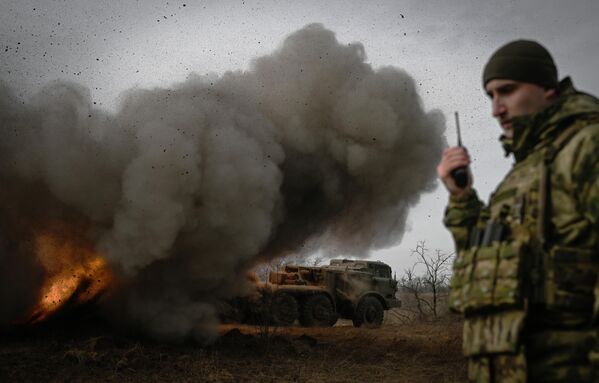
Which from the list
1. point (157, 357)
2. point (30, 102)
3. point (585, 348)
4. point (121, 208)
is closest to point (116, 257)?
point (121, 208)

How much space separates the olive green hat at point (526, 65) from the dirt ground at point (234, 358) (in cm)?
674

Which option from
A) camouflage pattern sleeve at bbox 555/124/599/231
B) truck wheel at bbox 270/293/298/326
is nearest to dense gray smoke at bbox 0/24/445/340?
truck wheel at bbox 270/293/298/326

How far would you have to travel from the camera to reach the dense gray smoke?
38.0 ft

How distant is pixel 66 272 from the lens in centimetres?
1196

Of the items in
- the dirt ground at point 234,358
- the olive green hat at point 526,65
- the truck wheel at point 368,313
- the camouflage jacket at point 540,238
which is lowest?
→ the dirt ground at point 234,358

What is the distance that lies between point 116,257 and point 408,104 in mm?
10340

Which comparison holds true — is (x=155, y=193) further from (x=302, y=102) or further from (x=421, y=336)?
(x=421, y=336)

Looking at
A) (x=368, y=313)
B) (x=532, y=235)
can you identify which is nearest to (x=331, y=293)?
(x=368, y=313)

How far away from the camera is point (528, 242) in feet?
7.00

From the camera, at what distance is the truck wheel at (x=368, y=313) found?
56.0 ft

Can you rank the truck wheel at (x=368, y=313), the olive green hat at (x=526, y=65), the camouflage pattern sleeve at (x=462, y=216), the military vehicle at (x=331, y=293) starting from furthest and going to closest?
1. the truck wheel at (x=368, y=313)
2. the military vehicle at (x=331, y=293)
3. the camouflage pattern sleeve at (x=462, y=216)
4. the olive green hat at (x=526, y=65)

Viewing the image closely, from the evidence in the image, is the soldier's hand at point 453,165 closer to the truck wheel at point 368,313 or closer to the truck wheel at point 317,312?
the truck wheel at point 317,312

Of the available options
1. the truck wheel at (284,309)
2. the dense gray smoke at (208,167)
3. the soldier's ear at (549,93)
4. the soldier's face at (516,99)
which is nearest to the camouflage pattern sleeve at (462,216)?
the soldier's face at (516,99)

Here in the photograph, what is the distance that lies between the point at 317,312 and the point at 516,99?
14.0 m
